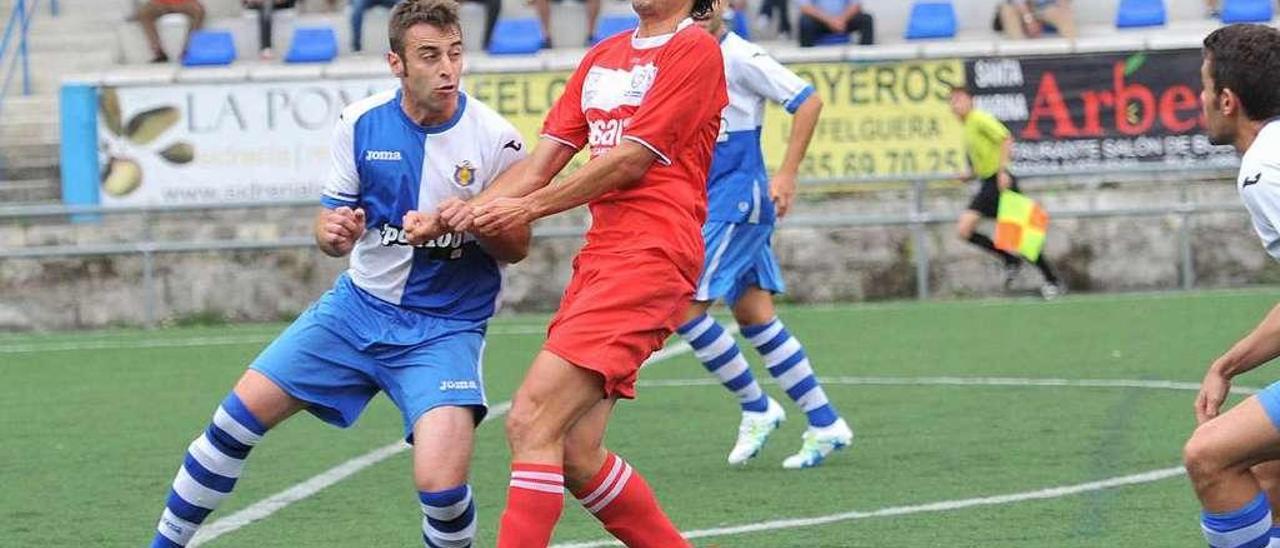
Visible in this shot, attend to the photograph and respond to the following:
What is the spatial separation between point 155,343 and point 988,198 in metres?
7.09

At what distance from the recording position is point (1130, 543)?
24.1 feet

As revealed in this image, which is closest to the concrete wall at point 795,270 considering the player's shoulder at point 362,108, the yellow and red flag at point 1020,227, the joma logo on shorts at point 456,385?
the yellow and red flag at point 1020,227

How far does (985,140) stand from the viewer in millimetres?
18375

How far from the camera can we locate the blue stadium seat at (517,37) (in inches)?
858

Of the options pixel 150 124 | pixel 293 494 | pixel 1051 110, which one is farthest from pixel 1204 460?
pixel 150 124

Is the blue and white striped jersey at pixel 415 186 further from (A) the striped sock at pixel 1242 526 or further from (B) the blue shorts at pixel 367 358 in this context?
(A) the striped sock at pixel 1242 526

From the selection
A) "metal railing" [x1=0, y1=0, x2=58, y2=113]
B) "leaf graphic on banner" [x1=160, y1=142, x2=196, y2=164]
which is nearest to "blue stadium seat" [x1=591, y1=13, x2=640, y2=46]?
→ "leaf graphic on banner" [x1=160, y1=142, x2=196, y2=164]

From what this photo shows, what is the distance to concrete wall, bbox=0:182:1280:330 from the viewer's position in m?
18.7

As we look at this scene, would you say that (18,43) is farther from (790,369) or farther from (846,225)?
(790,369)

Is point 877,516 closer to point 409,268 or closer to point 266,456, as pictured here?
point 409,268

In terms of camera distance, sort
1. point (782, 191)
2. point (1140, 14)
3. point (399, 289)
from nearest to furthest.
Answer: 1. point (399, 289)
2. point (782, 191)
3. point (1140, 14)

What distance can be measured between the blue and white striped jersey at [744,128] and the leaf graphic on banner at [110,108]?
12.2 metres

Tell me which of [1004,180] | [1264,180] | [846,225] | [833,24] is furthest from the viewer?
[833,24]

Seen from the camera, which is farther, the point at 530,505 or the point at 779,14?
the point at 779,14
